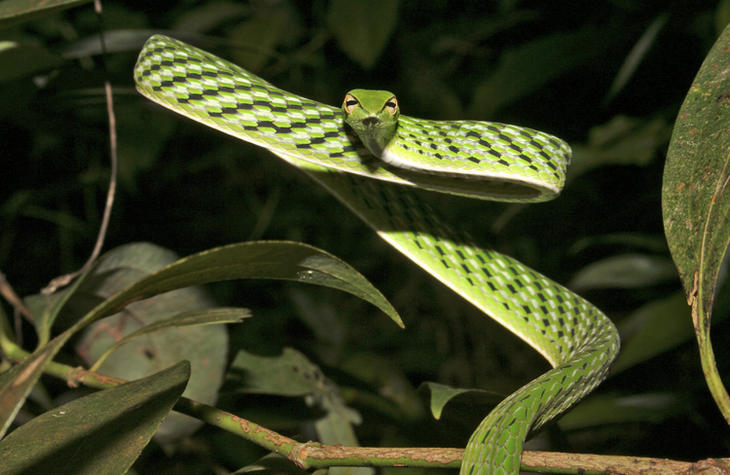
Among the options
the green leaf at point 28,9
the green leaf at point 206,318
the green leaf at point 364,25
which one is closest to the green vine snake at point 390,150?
the green leaf at point 28,9

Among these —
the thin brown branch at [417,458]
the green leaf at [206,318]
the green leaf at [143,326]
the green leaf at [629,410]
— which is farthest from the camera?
the green leaf at [629,410]

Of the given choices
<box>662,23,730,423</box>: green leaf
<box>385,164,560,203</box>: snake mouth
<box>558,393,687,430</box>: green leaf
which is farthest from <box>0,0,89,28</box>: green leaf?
<box>558,393,687,430</box>: green leaf

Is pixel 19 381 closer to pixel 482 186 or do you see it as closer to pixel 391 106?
pixel 391 106

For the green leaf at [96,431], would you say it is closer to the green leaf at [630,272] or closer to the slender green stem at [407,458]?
the slender green stem at [407,458]

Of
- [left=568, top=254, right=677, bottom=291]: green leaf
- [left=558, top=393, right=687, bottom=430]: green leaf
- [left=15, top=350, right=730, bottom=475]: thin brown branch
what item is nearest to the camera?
[left=15, top=350, right=730, bottom=475]: thin brown branch

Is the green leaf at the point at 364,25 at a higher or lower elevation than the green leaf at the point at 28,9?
lower

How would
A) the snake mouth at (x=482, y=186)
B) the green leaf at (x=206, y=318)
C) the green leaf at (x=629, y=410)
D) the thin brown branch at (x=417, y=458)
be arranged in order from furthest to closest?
the green leaf at (x=629, y=410), the snake mouth at (x=482, y=186), the green leaf at (x=206, y=318), the thin brown branch at (x=417, y=458)

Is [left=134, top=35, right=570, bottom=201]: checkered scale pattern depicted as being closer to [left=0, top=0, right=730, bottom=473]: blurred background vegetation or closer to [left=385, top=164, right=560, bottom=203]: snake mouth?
[left=385, top=164, right=560, bottom=203]: snake mouth
